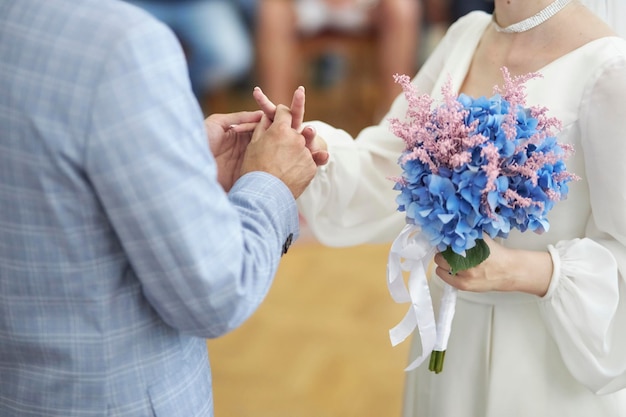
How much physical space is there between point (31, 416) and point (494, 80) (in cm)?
104

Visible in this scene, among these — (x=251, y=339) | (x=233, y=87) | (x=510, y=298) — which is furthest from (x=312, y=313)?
(x=233, y=87)

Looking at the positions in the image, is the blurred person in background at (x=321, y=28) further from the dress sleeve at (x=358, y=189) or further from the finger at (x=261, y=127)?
the finger at (x=261, y=127)

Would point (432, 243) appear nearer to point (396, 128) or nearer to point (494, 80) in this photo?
point (396, 128)

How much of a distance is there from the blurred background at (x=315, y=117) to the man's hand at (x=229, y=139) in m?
1.38

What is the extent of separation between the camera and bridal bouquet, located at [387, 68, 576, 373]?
1.18 metres

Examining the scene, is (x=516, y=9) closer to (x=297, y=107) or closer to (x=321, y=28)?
(x=297, y=107)

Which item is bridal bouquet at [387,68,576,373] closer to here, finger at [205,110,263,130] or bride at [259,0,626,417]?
bride at [259,0,626,417]

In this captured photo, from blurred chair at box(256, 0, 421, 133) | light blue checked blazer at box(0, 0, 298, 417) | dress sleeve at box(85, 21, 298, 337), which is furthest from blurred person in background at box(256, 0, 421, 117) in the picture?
dress sleeve at box(85, 21, 298, 337)

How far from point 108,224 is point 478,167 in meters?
0.55

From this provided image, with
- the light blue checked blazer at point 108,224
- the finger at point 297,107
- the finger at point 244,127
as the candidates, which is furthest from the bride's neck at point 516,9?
the light blue checked blazer at point 108,224

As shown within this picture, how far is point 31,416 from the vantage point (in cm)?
119

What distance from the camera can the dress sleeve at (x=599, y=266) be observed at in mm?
1317

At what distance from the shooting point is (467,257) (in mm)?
1307

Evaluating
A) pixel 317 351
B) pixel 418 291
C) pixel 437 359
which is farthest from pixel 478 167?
pixel 317 351
